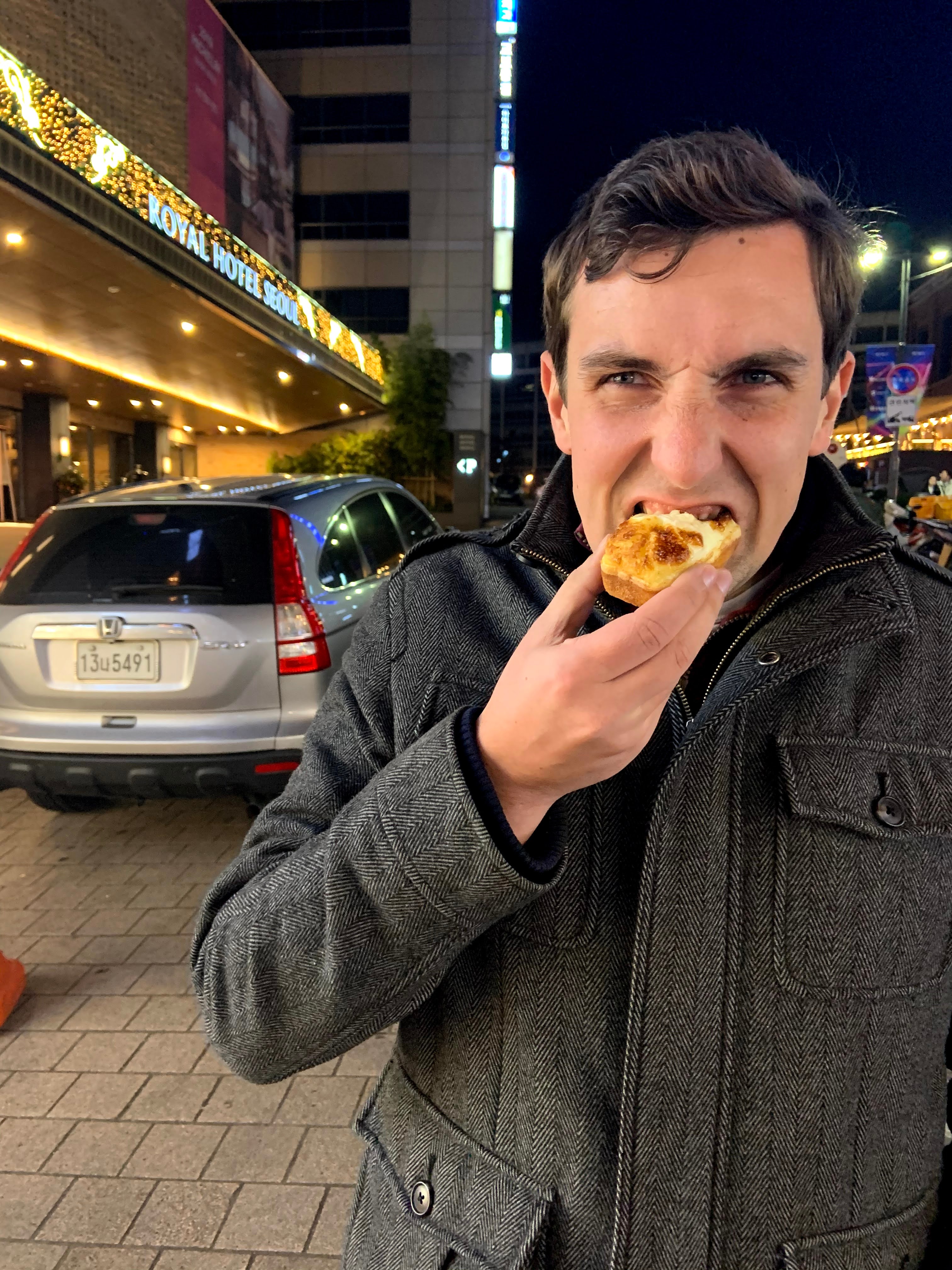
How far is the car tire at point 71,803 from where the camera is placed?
5.25 metres

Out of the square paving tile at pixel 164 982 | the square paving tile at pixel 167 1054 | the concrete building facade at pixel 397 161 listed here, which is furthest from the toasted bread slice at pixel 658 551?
the concrete building facade at pixel 397 161

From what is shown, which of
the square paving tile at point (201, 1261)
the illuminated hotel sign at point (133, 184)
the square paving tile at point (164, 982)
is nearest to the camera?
the square paving tile at point (201, 1261)

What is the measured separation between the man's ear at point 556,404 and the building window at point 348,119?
1712 inches

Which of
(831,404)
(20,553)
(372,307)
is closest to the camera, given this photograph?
(831,404)

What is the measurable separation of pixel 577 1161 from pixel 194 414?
112ft

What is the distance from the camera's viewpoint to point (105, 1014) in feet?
11.7

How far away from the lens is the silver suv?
14.3 ft

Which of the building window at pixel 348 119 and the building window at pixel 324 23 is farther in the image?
the building window at pixel 348 119

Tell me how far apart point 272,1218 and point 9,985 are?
1.74 meters

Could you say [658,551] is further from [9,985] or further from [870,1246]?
[9,985]

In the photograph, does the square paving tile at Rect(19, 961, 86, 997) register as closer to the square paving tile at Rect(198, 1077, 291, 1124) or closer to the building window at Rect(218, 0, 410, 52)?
the square paving tile at Rect(198, 1077, 291, 1124)

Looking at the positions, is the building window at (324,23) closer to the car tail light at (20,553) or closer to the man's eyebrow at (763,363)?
the car tail light at (20,553)

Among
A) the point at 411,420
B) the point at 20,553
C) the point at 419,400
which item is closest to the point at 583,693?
the point at 20,553

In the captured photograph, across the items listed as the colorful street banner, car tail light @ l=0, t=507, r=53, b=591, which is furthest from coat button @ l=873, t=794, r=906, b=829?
the colorful street banner
